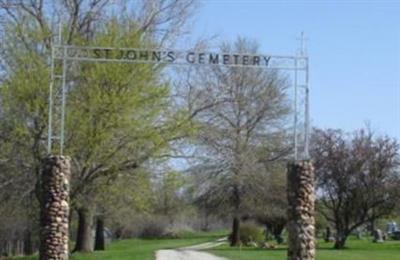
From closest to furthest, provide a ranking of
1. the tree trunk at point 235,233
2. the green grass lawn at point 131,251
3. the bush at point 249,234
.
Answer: the green grass lawn at point 131,251 → the tree trunk at point 235,233 → the bush at point 249,234

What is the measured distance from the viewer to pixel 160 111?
107 feet

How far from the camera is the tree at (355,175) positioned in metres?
53.5

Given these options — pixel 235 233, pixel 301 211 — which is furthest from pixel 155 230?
pixel 301 211

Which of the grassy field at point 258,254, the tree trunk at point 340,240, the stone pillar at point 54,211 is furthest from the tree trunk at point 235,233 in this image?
the stone pillar at point 54,211

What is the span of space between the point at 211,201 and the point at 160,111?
25.6 meters

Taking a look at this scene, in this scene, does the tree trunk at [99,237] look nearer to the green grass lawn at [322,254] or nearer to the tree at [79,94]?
the green grass lawn at [322,254]

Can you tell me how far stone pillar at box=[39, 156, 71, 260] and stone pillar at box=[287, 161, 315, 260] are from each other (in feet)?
19.5

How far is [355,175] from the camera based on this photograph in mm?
53812

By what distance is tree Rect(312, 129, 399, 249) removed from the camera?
176ft

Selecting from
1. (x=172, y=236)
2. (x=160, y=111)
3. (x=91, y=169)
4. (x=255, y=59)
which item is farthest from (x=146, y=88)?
(x=172, y=236)

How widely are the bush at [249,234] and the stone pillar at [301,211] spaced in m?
37.0

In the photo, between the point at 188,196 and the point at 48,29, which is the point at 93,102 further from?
the point at 188,196

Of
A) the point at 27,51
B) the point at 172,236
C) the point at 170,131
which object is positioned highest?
the point at 27,51

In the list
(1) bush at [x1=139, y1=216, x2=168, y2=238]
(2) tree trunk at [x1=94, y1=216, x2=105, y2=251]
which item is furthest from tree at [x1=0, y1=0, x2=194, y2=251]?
(1) bush at [x1=139, y1=216, x2=168, y2=238]
